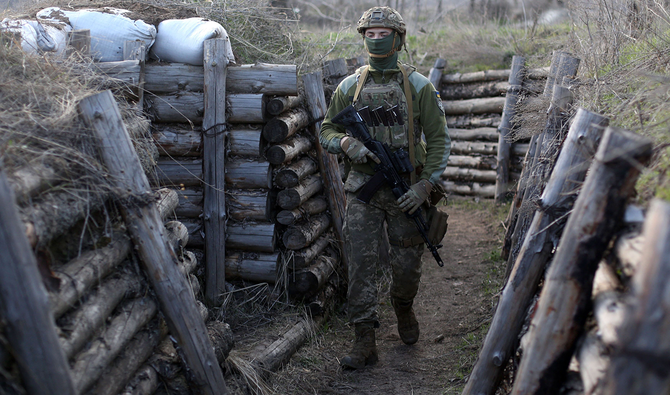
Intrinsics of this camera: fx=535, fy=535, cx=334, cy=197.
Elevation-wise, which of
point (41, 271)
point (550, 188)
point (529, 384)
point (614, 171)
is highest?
point (614, 171)

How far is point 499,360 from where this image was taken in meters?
3.17

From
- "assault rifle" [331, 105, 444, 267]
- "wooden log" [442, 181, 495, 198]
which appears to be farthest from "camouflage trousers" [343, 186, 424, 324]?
"wooden log" [442, 181, 495, 198]

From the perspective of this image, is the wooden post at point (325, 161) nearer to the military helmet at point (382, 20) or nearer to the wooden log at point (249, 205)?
the wooden log at point (249, 205)

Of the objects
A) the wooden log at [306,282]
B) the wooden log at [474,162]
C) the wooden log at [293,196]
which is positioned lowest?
the wooden log at [474,162]

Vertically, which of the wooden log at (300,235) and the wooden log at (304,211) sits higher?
the wooden log at (304,211)

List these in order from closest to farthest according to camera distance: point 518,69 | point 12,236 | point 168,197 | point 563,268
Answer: point 12,236 < point 563,268 < point 168,197 < point 518,69

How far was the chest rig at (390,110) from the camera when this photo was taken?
14.9 feet

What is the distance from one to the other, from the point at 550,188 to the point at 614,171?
0.86 m

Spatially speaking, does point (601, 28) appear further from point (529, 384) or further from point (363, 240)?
point (529, 384)

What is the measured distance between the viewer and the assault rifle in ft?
Answer: 14.8

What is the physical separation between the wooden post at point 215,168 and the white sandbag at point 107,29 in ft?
2.16

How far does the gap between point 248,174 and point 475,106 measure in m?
6.22

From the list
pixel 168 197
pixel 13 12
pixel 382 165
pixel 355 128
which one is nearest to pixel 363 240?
pixel 382 165

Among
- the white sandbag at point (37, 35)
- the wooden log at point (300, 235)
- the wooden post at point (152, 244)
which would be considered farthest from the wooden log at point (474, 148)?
the wooden post at point (152, 244)
